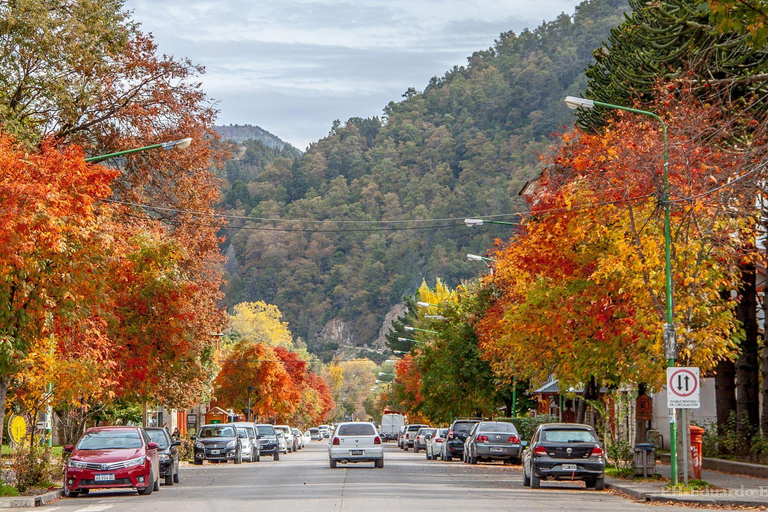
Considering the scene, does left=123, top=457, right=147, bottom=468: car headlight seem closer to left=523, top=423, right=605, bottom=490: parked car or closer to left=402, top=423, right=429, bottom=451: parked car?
left=523, top=423, right=605, bottom=490: parked car

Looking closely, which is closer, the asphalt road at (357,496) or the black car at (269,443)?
the asphalt road at (357,496)

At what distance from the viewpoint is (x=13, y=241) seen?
771 inches

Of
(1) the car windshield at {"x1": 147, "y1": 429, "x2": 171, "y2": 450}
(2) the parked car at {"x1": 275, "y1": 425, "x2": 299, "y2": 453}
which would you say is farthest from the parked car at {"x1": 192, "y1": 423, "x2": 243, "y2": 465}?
(2) the parked car at {"x1": 275, "y1": 425, "x2": 299, "y2": 453}

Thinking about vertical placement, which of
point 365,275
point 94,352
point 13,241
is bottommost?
point 94,352

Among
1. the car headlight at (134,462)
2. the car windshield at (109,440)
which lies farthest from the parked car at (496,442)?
the car headlight at (134,462)

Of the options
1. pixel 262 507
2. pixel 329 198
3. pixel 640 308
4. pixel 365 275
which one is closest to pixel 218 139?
pixel 640 308

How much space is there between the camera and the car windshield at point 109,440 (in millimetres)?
24500

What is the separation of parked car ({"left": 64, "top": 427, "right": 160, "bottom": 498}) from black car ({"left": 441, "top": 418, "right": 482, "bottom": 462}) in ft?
77.2

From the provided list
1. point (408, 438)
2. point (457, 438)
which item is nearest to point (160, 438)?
point (457, 438)

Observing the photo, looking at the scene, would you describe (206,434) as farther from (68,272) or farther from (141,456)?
(68,272)

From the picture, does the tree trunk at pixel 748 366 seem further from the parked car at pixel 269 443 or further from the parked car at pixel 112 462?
the parked car at pixel 269 443

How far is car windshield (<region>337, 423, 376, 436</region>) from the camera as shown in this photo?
3710 centimetres

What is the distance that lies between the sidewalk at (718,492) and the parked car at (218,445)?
2095 centimetres

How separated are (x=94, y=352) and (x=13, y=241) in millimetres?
5608
